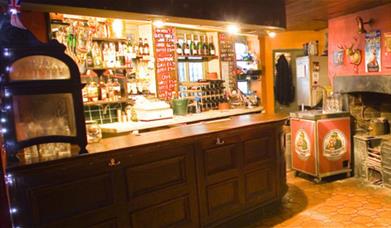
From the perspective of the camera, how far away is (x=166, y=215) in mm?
2729

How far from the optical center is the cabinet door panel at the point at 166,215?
8.48ft

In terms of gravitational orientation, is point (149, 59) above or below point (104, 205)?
above

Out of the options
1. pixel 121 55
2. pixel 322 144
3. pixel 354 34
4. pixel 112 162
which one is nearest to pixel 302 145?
pixel 322 144

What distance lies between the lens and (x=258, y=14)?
3.59 meters

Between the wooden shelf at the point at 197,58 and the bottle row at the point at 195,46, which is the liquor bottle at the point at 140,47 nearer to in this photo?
the bottle row at the point at 195,46

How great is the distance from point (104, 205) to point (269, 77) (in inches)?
194

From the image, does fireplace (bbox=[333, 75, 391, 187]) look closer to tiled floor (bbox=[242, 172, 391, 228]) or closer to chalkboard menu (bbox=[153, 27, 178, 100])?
tiled floor (bbox=[242, 172, 391, 228])

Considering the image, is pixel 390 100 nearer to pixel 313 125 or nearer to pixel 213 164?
pixel 313 125

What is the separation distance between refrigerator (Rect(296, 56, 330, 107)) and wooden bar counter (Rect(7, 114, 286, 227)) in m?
3.66

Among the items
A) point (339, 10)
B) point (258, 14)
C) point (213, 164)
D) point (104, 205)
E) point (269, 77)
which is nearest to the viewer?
point (104, 205)

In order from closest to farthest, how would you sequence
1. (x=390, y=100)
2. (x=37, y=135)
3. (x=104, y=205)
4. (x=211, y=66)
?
(x=37, y=135), (x=104, y=205), (x=390, y=100), (x=211, y=66)

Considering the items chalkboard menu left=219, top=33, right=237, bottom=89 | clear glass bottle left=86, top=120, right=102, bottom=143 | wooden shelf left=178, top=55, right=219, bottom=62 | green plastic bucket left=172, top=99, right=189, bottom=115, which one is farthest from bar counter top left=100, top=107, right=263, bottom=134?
clear glass bottle left=86, top=120, right=102, bottom=143

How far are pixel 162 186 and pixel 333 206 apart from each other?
2.19 metres

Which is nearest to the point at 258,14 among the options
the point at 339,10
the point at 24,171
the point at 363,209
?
the point at 339,10
